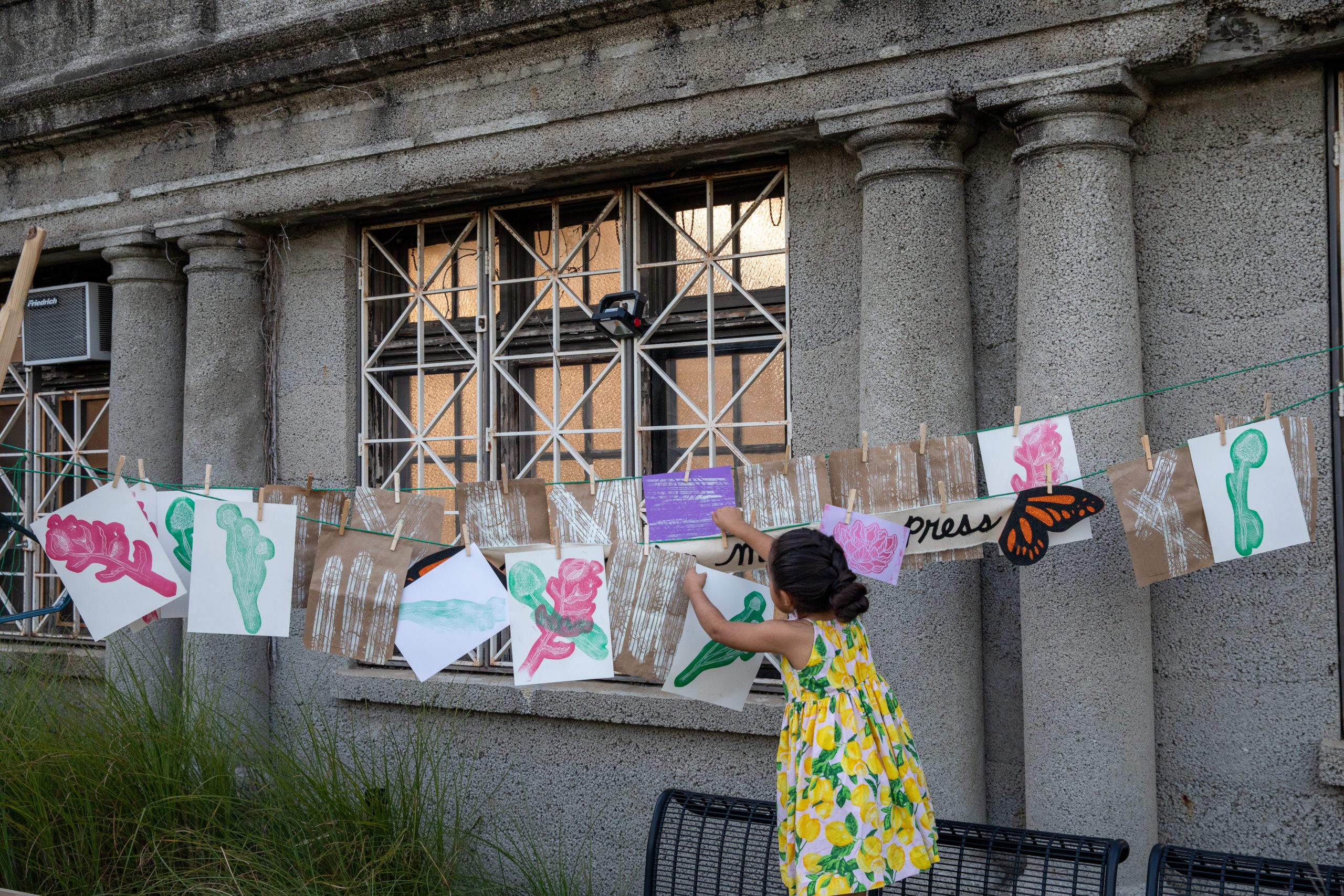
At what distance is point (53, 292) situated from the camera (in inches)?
275

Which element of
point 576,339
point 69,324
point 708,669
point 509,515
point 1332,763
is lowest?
point 1332,763

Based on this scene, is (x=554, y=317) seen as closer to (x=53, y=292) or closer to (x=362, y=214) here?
Result: (x=362, y=214)

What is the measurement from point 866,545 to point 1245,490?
1.15 metres

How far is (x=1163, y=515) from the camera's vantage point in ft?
11.6

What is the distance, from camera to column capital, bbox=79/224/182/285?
6227 mm

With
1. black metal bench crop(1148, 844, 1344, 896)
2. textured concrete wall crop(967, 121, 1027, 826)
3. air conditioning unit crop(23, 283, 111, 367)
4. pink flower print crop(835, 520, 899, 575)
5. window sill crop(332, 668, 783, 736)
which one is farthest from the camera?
air conditioning unit crop(23, 283, 111, 367)

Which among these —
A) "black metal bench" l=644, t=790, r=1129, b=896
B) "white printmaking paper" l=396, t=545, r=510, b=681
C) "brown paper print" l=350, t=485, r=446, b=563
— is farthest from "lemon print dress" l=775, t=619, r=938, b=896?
"brown paper print" l=350, t=485, r=446, b=563

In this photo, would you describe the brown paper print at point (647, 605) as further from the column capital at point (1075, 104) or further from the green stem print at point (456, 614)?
the column capital at point (1075, 104)

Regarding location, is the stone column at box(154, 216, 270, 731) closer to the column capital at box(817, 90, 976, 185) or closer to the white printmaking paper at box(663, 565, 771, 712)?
the white printmaking paper at box(663, 565, 771, 712)

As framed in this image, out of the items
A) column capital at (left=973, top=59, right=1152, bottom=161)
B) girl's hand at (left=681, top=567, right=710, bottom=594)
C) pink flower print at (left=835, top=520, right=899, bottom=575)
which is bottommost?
girl's hand at (left=681, top=567, right=710, bottom=594)

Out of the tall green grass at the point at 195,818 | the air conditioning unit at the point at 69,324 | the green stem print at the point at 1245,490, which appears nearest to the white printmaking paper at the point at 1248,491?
the green stem print at the point at 1245,490

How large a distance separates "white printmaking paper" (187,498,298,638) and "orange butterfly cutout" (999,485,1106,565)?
99.5 inches

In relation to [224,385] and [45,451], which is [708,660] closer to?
[224,385]

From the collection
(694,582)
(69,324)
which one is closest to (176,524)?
(694,582)
